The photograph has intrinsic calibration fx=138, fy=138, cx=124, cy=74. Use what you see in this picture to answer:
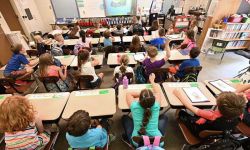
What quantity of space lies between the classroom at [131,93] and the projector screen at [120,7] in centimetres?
257

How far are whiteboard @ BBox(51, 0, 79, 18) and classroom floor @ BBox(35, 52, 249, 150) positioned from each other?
171 inches

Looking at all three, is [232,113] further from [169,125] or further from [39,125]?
[39,125]

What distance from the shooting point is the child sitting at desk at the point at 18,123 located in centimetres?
118

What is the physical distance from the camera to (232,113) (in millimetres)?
1197

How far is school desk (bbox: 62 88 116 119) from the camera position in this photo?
1.55 m

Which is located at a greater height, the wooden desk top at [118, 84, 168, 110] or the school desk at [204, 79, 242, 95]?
the wooden desk top at [118, 84, 168, 110]

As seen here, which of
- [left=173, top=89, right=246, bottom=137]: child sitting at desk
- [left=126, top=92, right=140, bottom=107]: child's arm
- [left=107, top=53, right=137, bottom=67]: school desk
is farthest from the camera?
[left=107, top=53, right=137, bottom=67]: school desk

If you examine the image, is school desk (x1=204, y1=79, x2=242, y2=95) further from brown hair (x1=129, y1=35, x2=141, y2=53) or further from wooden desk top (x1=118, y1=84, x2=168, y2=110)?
brown hair (x1=129, y1=35, x2=141, y2=53)

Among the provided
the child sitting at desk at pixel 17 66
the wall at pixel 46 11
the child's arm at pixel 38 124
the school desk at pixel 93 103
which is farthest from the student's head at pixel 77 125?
the wall at pixel 46 11

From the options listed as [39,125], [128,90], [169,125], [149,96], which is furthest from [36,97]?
[169,125]

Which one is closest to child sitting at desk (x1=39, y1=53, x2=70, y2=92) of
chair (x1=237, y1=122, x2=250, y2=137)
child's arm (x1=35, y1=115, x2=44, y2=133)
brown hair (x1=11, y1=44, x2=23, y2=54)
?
brown hair (x1=11, y1=44, x2=23, y2=54)

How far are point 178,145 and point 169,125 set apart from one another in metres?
0.34

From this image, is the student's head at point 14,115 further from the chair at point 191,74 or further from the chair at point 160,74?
the chair at point 191,74

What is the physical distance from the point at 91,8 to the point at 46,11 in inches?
87.0
